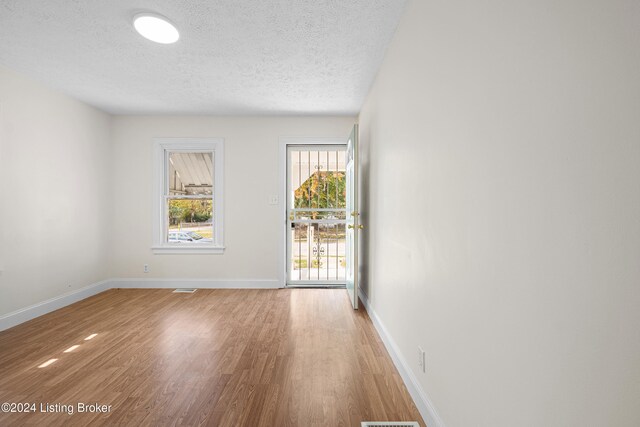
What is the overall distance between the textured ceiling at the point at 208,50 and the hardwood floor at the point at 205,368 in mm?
2561

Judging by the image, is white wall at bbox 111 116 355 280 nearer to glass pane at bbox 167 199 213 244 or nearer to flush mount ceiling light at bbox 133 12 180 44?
glass pane at bbox 167 199 213 244

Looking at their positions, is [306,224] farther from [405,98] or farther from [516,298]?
[516,298]

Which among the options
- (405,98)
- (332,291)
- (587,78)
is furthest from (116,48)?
(332,291)

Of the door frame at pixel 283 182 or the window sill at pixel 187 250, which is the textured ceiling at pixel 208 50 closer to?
the door frame at pixel 283 182

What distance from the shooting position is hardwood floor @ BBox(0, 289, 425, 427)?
1.72 metres

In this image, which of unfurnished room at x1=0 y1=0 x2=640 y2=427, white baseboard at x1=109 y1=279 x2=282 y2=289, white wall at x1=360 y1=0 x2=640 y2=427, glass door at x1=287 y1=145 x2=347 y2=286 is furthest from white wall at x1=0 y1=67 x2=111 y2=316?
white wall at x1=360 y1=0 x2=640 y2=427

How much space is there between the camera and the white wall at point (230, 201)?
14.9ft

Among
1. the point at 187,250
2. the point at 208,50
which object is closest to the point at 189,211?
the point at 187,250

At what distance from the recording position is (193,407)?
177 cm

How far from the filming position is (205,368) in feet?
7.19

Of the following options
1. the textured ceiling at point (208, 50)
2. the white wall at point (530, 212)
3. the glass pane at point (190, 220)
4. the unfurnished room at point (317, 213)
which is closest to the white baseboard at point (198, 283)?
the unfurnished room at point (317, 213)

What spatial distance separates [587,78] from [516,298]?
618 millimetres

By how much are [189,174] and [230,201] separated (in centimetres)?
80

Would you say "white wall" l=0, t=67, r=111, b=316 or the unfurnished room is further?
"white wall" l=0, t=67, r=111, b=316
